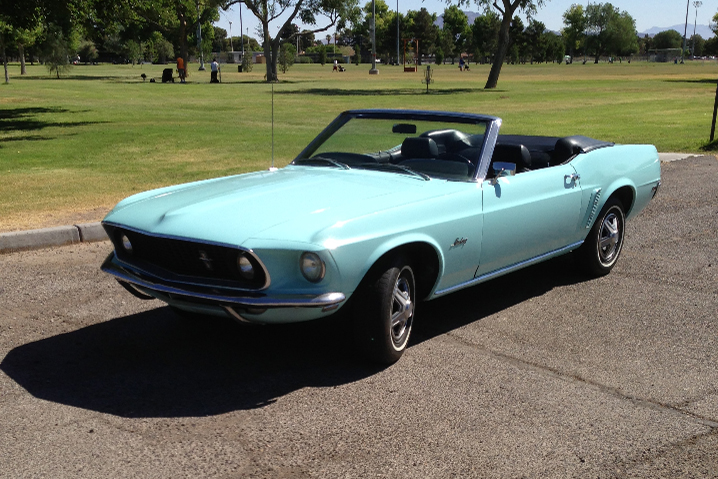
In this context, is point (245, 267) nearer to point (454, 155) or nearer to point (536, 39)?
point (454, 155)

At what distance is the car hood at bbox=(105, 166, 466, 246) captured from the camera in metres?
4.14

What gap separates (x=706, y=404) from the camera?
4109 mm

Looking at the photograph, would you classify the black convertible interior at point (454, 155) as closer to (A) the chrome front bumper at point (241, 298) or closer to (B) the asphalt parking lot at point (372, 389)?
(B) the asphalt parking lot at point (372, 389)

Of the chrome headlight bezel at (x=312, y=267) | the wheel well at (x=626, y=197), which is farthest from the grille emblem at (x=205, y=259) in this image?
the wheel well at (x=626, y=197)

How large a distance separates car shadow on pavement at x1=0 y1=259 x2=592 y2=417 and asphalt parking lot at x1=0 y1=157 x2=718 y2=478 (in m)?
0.01

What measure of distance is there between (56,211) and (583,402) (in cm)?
649

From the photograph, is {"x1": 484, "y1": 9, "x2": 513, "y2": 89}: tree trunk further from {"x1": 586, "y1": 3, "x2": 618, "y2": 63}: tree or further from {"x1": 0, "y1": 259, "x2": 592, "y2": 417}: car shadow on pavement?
{"x1": 586, "y1": 3, "x2": 618, "y2": 63}: tree

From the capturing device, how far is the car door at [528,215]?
5.11m

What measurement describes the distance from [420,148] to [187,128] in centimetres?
1479

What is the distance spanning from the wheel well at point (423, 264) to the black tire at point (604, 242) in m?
2.05

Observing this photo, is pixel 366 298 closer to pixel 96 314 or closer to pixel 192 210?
pixel 192 210

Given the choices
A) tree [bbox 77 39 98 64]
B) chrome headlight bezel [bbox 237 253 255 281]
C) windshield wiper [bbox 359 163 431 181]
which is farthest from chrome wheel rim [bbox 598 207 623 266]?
tree [bbox 77 39 98 64]

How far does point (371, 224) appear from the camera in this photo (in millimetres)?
4289

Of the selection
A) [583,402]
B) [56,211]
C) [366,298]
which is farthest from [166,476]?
[56,211]
